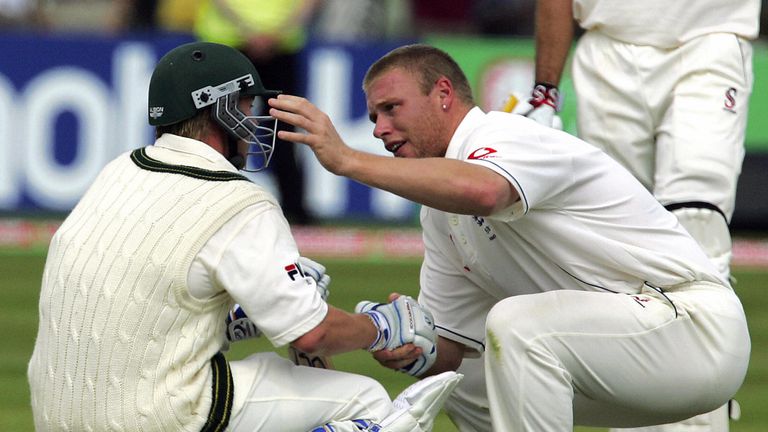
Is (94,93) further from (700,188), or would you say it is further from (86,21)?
(700,188)

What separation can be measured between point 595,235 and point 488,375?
22.6 inches

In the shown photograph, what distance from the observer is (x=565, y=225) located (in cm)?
476

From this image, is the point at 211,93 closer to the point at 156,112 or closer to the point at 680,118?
the point at 156,112

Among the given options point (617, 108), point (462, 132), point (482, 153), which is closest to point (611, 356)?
point (482, 153)

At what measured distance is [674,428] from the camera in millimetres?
5387

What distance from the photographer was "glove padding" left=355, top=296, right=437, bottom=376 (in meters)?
4.66

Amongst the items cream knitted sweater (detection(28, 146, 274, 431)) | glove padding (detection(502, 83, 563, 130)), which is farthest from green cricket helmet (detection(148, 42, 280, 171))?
glove padding (detection(502, 83, 563, 130))

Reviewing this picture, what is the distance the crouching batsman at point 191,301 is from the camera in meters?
4.24

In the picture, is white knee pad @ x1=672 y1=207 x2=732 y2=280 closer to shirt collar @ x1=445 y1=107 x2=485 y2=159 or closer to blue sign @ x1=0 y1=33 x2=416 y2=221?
shirt collar @ x1=445 y1=107 x2=485 y2=159

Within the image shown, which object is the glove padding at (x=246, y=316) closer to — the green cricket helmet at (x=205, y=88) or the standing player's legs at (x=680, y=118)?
the green cricket helmet at (x=205, y=88)

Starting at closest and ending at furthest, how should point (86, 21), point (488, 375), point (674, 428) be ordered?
point (488, 375)
point (674, 428)
point (86, 21)

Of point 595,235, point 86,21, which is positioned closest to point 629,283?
point 595,235

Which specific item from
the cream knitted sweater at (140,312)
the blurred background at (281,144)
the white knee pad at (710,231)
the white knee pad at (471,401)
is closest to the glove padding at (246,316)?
the cream knitted sweater at (140,312)

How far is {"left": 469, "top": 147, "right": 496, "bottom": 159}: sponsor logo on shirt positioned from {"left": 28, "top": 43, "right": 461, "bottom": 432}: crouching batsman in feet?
2.02
